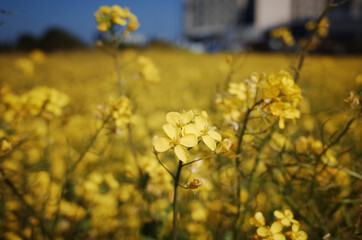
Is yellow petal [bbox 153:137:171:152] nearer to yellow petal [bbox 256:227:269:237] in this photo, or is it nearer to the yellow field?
the yellow field

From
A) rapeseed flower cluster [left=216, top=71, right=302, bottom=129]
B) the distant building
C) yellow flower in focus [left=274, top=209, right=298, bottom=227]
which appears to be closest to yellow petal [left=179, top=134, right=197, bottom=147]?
rapeseed flower cluster [left=216, top=71, right=302, bottom=129]

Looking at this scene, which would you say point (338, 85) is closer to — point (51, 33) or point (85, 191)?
point (85, 191)

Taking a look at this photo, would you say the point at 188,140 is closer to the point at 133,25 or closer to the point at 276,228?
the point at 276,228

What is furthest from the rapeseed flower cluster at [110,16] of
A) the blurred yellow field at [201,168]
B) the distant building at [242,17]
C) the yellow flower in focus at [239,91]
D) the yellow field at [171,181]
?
the distant building at [242,17]

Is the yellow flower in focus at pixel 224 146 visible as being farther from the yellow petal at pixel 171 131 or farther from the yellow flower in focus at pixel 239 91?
the yellow flower in focus at pixel 239 91

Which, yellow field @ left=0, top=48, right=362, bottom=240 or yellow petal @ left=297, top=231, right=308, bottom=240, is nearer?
yellow petal @ left=297, top=231, right=308, bottom=240

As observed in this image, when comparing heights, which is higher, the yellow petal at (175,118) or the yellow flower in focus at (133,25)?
the yellow flower in focus at (133,25)

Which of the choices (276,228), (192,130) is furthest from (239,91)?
(276,228)
